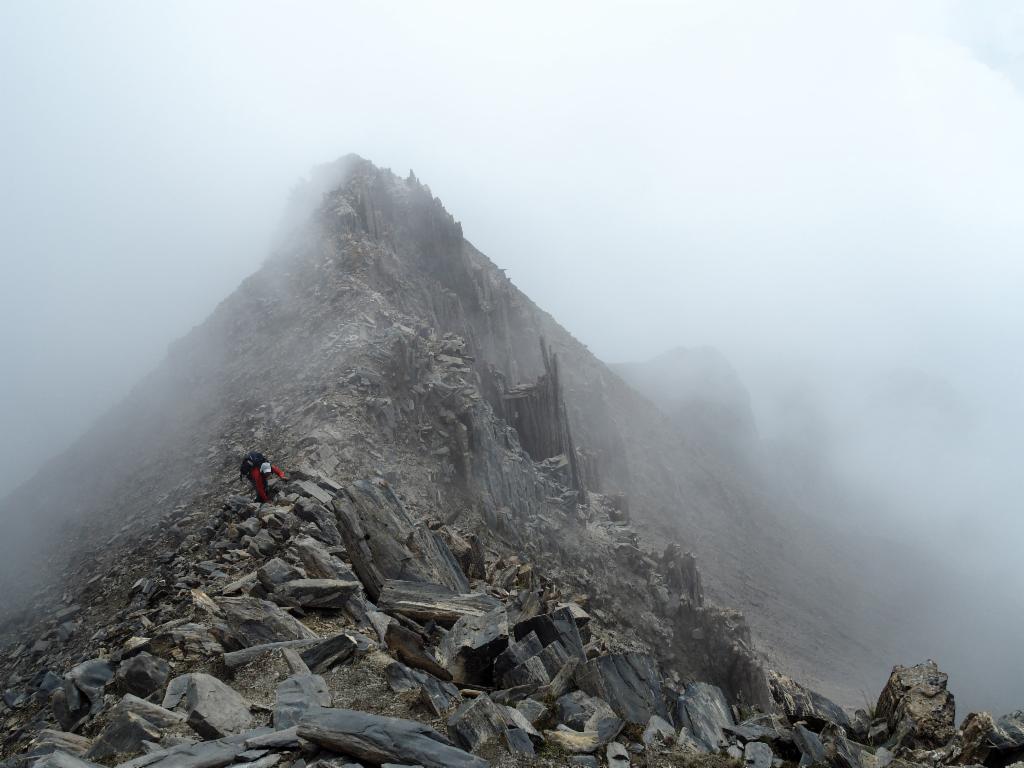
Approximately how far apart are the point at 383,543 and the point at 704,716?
8.10m

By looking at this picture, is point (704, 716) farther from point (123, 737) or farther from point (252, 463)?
point (252, 463)

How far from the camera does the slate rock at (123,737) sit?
856cm

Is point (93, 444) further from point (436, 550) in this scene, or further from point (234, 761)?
point (234, 761)

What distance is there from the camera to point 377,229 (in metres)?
53.8

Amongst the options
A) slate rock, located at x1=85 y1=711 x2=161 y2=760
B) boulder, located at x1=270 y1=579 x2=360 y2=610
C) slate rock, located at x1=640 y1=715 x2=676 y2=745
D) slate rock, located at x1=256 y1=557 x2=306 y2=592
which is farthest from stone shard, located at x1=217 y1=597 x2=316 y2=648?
slate rock, located at x1=640 y1=715 x2=676 y2=745

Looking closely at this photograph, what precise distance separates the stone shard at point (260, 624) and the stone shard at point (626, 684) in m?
5.21

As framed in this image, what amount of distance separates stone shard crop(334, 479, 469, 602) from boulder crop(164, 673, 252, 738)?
16.2 feet

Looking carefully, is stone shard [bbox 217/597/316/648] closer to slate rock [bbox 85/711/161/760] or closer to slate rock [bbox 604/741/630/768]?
slate rock [bbox 85/711/161/760]

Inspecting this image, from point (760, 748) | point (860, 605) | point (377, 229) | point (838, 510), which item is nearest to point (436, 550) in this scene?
point (760, 748)

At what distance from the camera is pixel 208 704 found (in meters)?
9.15

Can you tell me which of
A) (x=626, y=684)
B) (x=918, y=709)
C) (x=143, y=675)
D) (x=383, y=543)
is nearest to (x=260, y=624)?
(x=143, y=675)

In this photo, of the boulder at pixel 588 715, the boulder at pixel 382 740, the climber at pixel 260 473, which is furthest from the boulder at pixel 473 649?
the climber at pixel 260 473

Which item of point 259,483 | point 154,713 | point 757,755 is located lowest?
point 259,483

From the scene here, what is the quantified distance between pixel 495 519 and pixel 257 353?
21.4 m
